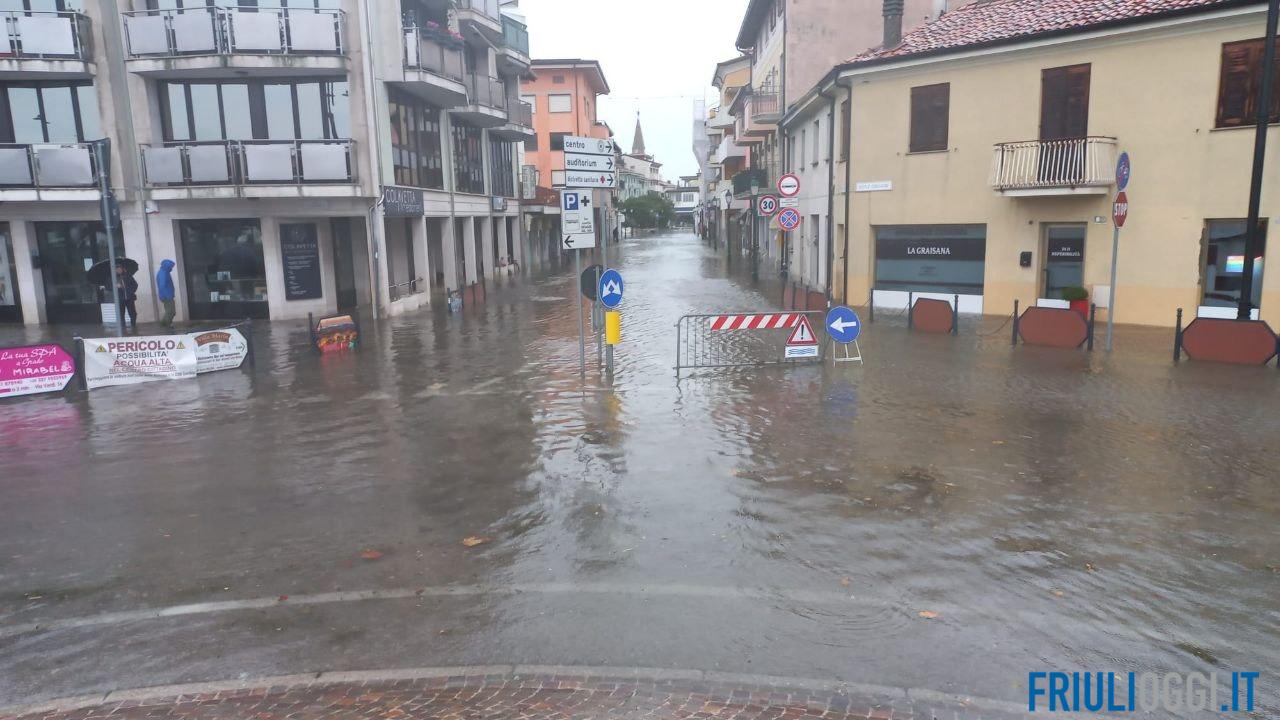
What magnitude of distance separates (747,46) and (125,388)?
139 feet

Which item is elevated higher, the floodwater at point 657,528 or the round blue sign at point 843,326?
the round blue sign at point 843,326

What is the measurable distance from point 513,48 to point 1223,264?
27.6 meters

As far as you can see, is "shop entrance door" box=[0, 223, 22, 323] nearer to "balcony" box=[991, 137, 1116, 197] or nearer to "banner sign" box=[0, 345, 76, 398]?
"banner sign" box=[0, 345, 76, 398]

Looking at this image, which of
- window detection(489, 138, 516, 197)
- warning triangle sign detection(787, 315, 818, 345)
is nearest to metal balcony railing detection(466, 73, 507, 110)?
window detection(489, 138, 516, 197)

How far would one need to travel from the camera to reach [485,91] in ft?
100

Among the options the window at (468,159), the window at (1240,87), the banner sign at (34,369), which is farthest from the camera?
the window at (468,159)

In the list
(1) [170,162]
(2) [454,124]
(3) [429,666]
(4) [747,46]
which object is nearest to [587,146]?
(3) [429,666]

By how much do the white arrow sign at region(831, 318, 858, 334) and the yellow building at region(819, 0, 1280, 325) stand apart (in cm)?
777

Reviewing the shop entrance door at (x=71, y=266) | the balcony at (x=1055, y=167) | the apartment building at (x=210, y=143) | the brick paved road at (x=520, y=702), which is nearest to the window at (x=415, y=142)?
the apartment building at (x=210, y=143)

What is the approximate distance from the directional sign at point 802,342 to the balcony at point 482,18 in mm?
19713

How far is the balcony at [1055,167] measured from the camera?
1834 centimetres

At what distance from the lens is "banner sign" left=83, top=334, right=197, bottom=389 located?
1366cm

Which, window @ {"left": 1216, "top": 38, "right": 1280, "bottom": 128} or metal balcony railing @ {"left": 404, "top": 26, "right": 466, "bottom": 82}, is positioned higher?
metal balcony railing @ {"left": 404, "top": 26, "right": 466, "bottom": 82}

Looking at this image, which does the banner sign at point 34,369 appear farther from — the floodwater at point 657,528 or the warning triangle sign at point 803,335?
the warning triangle sign at point 803,335
